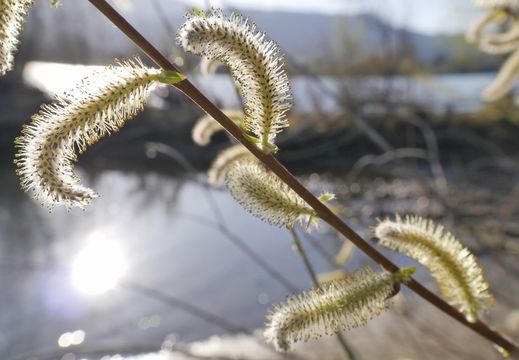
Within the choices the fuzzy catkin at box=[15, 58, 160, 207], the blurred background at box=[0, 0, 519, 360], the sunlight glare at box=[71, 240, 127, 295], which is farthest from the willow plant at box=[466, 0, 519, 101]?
the sunlight glare at box=[71, 240, 127, 295]

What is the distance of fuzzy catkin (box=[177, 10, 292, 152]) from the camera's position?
1.73ft

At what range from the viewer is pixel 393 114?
789 centimetres

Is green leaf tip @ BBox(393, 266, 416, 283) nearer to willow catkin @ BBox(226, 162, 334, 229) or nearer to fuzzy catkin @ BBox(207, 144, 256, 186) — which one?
willow catkin @ BBox(226, 162, 334, 229)

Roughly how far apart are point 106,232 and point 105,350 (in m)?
2.40

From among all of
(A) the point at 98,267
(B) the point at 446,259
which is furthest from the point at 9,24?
(A) the point at 98,267

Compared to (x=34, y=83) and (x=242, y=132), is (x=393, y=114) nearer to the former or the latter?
(x=34, y=83)

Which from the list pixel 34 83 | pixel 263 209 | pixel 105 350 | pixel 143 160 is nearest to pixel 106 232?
pixel 105 350

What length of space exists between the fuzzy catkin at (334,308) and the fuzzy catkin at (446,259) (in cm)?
7

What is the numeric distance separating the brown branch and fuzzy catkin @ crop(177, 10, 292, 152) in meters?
0.03

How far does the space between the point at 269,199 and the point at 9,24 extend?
34 cm

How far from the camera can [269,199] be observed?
2.08ft

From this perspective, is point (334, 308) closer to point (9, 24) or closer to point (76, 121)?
point (76, 121)

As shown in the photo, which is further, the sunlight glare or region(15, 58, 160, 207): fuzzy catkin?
the sunlight glare

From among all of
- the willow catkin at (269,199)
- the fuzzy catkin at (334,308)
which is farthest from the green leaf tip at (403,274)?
the willow catkin at (269,199)
